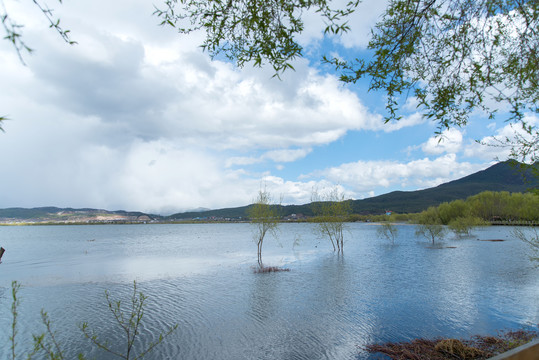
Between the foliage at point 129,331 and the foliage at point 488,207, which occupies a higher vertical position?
the foliage at point 488,207

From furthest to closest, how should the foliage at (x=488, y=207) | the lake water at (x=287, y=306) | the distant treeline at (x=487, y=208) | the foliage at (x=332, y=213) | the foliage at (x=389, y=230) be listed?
the distant treeline at (x=487, y=208) → the foliage at (x=488, y=207) → the foliage at (x=389, y=230) → the foliage at (x=332, y=213) → the lake water at (x=287, y=306)

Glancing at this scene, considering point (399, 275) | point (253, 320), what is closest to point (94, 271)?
point (253, 320)

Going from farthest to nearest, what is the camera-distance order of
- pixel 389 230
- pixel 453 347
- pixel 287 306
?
pixel 389 230 → pixel 287 306 → pixel 453 347

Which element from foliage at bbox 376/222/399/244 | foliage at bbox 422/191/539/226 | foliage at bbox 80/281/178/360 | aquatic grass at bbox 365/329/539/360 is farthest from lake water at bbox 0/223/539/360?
foliage at bbox 422/191/539/226

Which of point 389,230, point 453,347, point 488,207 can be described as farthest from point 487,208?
point 453,347

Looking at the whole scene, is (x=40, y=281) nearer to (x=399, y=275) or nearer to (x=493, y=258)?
(x=399, y=275)

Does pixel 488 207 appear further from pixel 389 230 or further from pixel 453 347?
pixel 453 347

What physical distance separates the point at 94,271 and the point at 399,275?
1167 inches

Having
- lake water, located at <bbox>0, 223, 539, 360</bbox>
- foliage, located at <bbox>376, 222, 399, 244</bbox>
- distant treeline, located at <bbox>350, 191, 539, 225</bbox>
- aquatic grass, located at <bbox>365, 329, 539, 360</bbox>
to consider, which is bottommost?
lake water, located at <bbox>0, 223, 539, 360</bbox>

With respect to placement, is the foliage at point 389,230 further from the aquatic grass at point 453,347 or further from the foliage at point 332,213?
the aquatic grass at point 453,347

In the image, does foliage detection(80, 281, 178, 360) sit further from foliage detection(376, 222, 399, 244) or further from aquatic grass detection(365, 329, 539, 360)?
foliage detection(376, 222, 399, 244)

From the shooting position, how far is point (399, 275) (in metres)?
25.1

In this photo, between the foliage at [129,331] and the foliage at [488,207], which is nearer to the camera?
the foliage at [129,331]

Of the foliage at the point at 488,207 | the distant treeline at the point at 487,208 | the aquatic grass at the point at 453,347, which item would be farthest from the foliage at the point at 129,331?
the foliage at the point at 488,207
